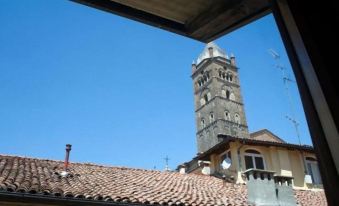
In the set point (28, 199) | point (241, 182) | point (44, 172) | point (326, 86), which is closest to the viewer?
point (326, 86)

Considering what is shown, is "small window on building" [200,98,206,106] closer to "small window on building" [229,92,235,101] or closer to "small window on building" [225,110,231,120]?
"small window on building" [229,92,235,101]

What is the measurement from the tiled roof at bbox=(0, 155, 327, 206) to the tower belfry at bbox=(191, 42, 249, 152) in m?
47.6

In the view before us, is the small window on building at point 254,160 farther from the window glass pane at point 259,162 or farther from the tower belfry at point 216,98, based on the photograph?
the tower belfry at point 216,98

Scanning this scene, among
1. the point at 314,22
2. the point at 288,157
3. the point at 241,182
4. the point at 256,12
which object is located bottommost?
the point at 314,22

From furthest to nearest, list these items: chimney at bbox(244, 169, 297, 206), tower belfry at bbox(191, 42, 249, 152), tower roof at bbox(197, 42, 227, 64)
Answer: tower roof at bbox(197, 42, 227, 64) < tower belfry at bbox(191, 42, 249, 152) < chimney at bbox(244, 169, 297, 206)

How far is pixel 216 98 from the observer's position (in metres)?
68.2

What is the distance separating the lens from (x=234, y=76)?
246ft

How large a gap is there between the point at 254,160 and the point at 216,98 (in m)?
48.9

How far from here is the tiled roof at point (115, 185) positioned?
9.80 m

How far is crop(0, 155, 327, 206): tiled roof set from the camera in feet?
32.1

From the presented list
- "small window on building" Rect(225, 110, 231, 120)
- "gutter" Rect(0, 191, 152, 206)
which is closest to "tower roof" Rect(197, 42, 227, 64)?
"small window on building" Rect(225, 110, 231, 120)

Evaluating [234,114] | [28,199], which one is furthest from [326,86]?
[234,114]

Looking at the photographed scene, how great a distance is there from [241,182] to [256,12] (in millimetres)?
17122

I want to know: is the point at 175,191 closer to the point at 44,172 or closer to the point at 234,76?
the point at 44,172
